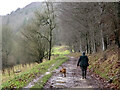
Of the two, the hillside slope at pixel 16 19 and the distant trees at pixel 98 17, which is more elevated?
the hillside slope at pixel 16 19

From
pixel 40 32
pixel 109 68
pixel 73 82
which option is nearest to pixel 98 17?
pixel 109 68

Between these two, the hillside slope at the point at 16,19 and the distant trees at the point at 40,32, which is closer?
the distant trees at the point at 40,32

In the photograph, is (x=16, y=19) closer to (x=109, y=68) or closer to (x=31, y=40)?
(x=31, y=40)

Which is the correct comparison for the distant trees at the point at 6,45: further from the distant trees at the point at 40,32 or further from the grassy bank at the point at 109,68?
the grassy bank at the point at 109,68

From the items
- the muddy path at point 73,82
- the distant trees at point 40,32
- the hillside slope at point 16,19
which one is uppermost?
the hillside slope at point 16,19

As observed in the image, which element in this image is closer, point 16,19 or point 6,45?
point 6,45

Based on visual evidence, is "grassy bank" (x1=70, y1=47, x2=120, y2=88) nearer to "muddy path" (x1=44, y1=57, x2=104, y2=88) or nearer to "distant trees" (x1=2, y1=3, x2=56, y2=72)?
"muddy path" (x1=44, y1=57, x2=104, y2=88)

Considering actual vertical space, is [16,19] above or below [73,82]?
above

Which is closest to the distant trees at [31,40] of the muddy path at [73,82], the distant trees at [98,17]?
the distant trees at [98,17]

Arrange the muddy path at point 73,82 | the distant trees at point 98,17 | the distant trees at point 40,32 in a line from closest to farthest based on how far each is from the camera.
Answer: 1. the muddy path at point 73,82
2. the distant trees at point 98,17
3. the distant trees at point 40,32

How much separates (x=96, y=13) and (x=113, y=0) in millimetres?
3304

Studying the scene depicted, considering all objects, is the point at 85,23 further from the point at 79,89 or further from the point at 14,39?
the point at 14,39

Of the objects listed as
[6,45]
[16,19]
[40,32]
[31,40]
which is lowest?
[6,45]

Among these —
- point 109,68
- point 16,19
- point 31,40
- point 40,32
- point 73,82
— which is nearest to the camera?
point 73,82
